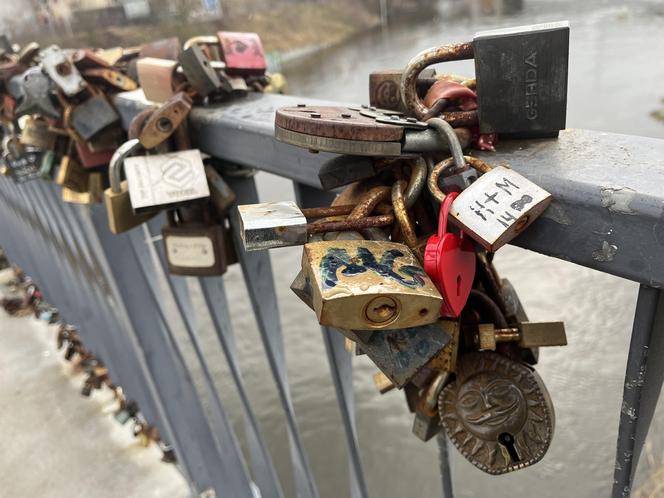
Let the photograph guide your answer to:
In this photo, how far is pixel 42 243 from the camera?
1.94m

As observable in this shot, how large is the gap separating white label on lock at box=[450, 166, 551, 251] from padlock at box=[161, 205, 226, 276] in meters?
0.40

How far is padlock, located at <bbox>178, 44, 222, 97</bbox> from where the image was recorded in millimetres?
554

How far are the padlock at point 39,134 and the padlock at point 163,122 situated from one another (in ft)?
1.57

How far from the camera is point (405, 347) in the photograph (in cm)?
33

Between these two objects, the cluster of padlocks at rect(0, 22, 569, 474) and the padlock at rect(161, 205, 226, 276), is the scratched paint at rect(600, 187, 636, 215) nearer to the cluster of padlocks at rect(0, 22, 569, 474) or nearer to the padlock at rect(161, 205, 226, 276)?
the cluster of padlocks at rect(0, 22, 569, 474)

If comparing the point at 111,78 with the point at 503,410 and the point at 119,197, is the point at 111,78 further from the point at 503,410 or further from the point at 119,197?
the point at 503,410

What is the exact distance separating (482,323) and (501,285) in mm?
43

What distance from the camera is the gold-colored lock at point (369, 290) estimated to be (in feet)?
0.93

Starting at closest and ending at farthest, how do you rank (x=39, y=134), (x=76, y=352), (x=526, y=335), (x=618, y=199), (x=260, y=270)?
(x=618, y=199)
(x=526, y=335)
(x=260, y=270)
(x=39, y=134)
(x=76, y=352)

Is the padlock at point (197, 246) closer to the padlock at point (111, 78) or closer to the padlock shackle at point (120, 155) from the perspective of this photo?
the padlock shackle at point (120, 155)

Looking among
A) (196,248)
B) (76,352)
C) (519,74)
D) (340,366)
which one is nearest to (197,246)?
(196,248)

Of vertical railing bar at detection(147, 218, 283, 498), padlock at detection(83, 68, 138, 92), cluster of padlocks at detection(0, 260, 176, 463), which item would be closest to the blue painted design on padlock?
vertical railing bar at detection(147, 218, 283, 498)

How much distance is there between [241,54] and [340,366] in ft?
1.27

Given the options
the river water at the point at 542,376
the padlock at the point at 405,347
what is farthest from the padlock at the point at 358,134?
the river water at the point at 542,376
